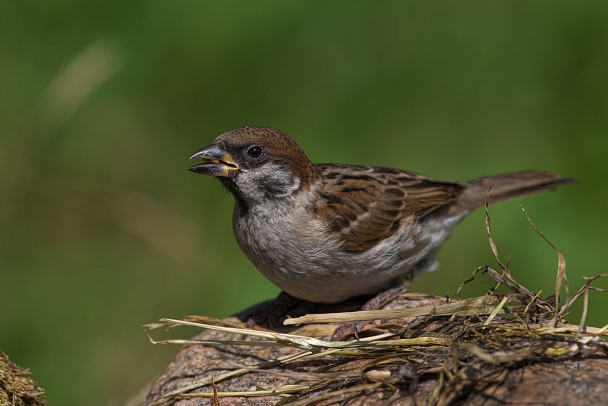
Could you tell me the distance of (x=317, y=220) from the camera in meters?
4.62

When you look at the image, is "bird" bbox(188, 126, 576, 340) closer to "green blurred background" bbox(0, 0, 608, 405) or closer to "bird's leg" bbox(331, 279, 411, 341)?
"bird's leg" bbox(331, 279, 411, 341)

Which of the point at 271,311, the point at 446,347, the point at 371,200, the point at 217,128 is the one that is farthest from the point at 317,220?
the point at 217,128

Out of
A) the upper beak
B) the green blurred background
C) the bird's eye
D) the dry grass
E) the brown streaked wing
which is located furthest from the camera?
the green blurred background

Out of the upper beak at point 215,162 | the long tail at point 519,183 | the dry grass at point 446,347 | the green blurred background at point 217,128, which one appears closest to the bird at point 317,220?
the upper beak at point 215,162

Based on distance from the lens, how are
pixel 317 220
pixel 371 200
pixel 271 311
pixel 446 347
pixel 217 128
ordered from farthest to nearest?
pixel 217 128
pixel 371 200
pixel 271 311
pixel 317 220
pixel 446 347

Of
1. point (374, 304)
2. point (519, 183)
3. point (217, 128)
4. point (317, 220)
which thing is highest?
point (217, 128)

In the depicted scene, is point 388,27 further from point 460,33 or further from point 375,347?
point 375,347

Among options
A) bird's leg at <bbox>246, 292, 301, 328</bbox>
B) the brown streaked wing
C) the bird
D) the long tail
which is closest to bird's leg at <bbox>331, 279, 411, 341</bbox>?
the bird

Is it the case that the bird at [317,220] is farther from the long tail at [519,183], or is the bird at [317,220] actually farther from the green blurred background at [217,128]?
the green blurred background at [217,128]

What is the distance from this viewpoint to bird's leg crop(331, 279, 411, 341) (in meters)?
4.21

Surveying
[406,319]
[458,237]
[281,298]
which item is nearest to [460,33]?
[458,237]

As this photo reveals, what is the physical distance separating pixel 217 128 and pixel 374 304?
10.9ft

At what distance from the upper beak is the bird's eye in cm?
10

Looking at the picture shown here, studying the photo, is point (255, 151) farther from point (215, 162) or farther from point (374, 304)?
point (374, 304)
